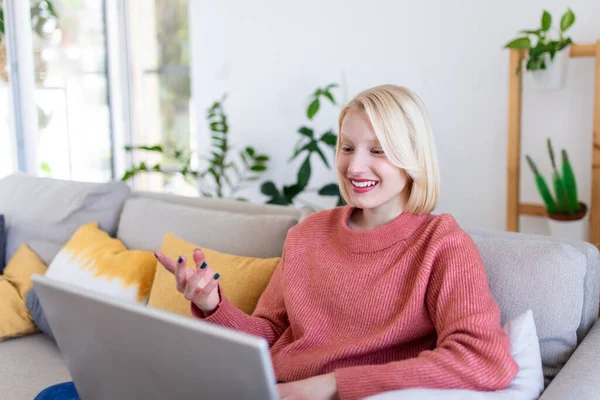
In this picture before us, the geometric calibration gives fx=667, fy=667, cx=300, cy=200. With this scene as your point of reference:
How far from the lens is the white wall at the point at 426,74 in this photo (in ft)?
9.02

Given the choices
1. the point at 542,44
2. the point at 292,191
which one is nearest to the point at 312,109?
the point at 292,191

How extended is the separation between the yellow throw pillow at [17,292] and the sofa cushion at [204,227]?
1.05 feet

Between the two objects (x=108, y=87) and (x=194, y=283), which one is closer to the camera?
(x=194, y=283)

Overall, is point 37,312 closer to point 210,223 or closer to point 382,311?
point 210,223

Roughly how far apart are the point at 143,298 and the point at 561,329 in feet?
3.65

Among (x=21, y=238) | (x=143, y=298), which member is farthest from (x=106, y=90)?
(x=143, y=298)

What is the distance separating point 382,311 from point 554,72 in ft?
5.32

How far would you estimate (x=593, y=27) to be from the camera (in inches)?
102

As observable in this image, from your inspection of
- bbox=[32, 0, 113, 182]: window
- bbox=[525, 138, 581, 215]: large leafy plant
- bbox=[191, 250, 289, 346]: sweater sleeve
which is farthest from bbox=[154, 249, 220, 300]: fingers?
bbox=[32, 0, 113, 182]: window

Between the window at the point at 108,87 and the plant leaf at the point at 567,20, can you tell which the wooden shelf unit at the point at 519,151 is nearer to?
the plant leaf at the point at 567,20

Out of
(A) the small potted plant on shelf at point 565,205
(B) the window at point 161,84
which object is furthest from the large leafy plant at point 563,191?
(B) the window at point 161,84

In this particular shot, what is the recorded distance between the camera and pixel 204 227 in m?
1.93

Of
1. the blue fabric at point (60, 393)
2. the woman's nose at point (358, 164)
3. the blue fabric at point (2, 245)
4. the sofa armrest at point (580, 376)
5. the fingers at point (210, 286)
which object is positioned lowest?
the blue fabric at point (60, 393)

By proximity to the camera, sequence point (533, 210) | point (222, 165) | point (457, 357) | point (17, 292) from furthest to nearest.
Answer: point (222, 165)
point (533, 210)
point (17, 292)
point (457, 357)
